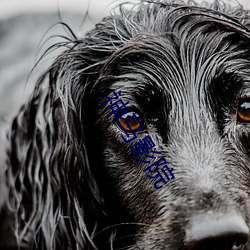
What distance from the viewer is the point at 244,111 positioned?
107 inches

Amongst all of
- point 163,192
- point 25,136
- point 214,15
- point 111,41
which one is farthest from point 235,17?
point 25,136

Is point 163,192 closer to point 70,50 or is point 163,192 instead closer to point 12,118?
point 70,50

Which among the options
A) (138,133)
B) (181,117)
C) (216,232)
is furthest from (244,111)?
(216,232)

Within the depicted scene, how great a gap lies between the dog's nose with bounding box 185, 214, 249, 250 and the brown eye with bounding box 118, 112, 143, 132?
485 millimetres

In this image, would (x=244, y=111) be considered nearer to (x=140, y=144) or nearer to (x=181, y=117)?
(x=181, y=117)

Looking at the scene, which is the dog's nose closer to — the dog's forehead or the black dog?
the black dog

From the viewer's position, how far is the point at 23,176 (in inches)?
121

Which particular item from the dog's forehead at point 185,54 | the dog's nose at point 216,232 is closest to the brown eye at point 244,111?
the dog's forehead at point 185,54

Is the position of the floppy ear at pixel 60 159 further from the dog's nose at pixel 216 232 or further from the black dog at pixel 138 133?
the dog's nose at pixel 216 232

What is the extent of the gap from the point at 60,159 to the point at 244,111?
2.51 feet

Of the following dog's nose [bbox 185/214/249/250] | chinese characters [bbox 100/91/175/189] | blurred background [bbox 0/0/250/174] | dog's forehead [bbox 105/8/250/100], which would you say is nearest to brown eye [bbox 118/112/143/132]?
chinese characters [bbox 100/91/175/189]

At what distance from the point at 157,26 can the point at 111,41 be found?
0.62ft

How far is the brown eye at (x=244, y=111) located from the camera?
271 centimetres

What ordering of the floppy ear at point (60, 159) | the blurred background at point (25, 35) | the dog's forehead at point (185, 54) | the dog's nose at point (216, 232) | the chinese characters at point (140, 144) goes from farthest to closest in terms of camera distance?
the blurred background at point (25, 35), the floppy ear at point (60, 159), the dog's forehead at point (185, 54), the chinese characters at point (140, 144), the dog's nose at point (216, 232)
